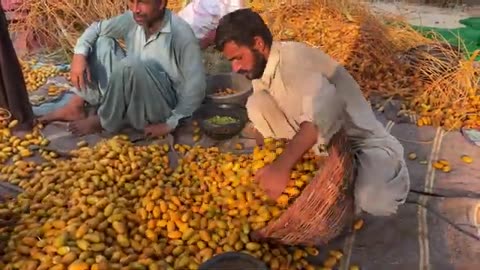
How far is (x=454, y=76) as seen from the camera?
411 centimetres

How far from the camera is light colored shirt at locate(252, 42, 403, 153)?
2.43 meters

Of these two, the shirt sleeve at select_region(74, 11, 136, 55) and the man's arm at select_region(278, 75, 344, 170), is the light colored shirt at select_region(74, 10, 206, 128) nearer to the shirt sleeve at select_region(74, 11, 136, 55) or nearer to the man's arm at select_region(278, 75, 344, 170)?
the shirt sleeve at select_region(74, 11, 136, 55)

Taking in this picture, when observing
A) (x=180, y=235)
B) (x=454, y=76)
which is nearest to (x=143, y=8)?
(x=180, y=235)

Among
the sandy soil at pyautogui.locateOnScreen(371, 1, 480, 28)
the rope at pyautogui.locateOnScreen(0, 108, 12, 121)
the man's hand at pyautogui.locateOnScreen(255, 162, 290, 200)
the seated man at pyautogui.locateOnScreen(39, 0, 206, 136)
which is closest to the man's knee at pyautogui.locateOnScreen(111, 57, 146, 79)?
the seated man at pyautogui.locateOnScreen(39, 0, 206, 136)

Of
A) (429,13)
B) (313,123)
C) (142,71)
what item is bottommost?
(429,13)

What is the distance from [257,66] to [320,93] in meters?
0.37

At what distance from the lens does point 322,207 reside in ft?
7.62

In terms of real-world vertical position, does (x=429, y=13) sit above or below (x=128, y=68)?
below

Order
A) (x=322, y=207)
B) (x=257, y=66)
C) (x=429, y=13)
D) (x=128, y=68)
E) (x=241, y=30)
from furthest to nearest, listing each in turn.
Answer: (x=429, y=13) → (x=128, y=68) → (x=257, y=66) → (x=241, y=30) → (x=322, y=207)

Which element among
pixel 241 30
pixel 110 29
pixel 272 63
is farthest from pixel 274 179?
pixel 110 29

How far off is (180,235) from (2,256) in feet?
2.32

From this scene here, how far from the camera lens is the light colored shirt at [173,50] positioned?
3674 mm

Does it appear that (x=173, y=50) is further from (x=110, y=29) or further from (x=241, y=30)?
(x=241, y=30)

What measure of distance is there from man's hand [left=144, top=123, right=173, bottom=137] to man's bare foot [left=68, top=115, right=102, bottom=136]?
34 centimetres
